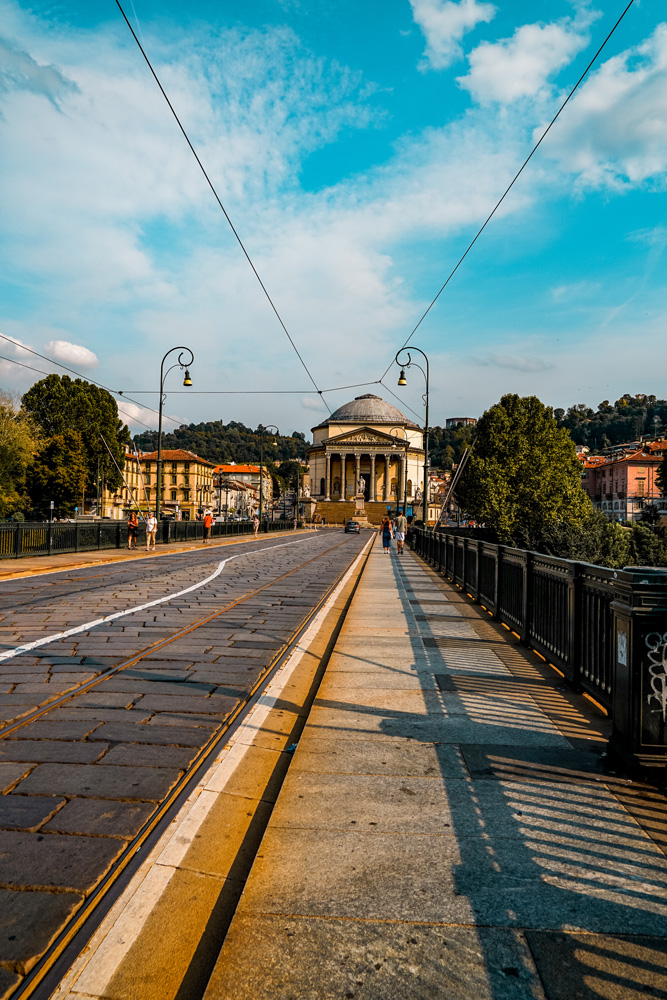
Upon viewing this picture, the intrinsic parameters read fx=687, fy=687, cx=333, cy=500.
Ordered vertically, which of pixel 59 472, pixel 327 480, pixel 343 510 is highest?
pixel 327 480

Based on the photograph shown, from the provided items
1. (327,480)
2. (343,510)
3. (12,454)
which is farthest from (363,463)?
(12,454)

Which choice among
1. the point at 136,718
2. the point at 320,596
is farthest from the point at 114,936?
the point at 320,596

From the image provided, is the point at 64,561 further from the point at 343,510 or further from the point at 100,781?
the point at 343,510

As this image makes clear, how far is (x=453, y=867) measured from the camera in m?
2.90

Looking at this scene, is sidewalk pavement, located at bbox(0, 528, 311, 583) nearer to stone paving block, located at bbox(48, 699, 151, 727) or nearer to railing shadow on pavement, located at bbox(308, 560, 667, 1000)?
stone paving block, located at bbox(48, 699, 151, 727)

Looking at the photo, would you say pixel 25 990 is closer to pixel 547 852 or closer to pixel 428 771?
pixel 547 852

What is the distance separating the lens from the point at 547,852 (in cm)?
305

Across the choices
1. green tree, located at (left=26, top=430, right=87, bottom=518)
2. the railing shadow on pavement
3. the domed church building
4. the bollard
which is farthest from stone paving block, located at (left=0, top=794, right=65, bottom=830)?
the domed church building

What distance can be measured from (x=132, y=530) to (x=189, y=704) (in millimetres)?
22464

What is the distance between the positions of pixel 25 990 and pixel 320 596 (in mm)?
11225

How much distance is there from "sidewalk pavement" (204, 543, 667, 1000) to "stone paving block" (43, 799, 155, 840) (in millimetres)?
675

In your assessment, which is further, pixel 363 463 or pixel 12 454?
pixel 363 463

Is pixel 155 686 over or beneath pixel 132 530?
beneath

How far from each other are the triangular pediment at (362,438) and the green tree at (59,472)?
202 ft
